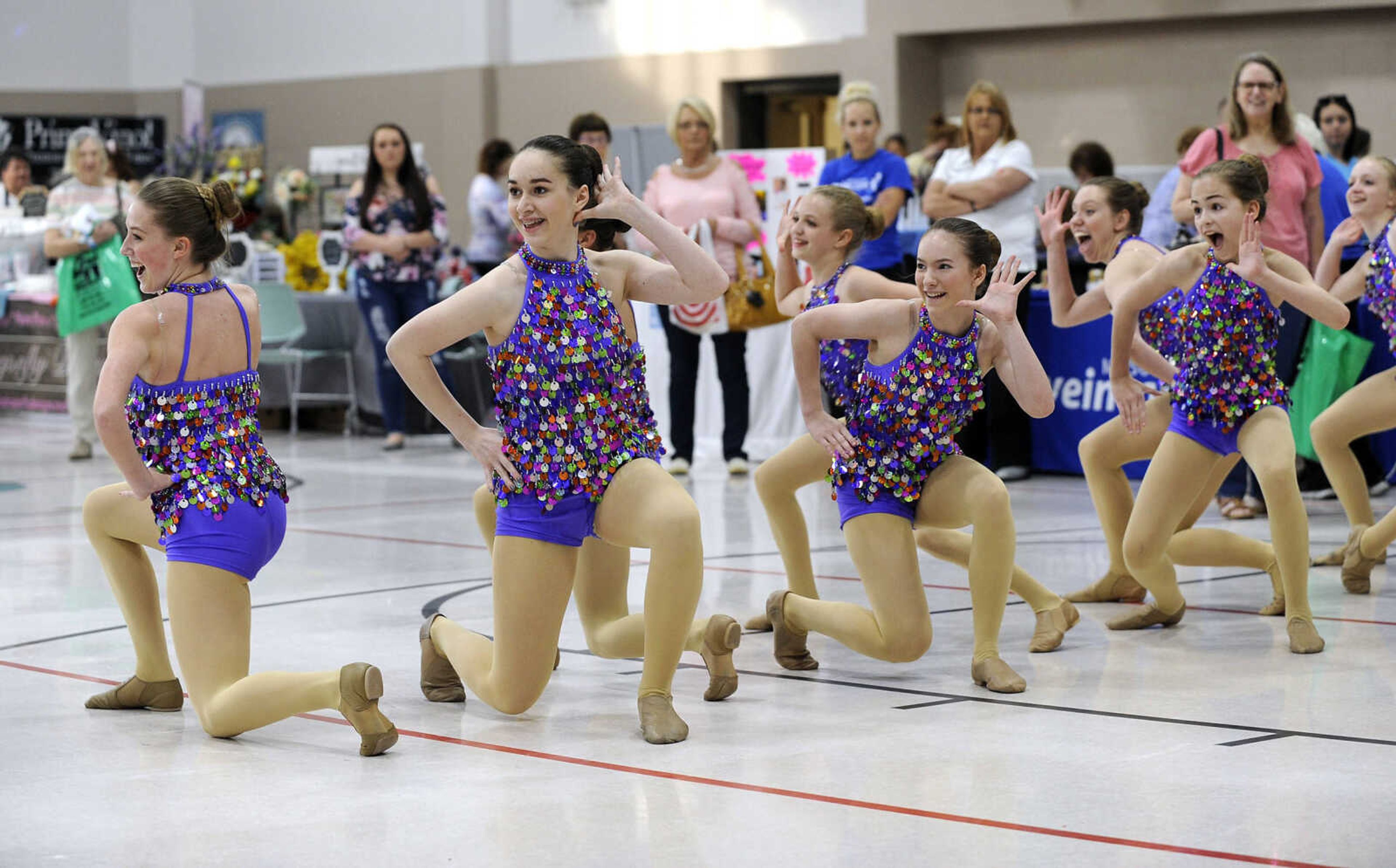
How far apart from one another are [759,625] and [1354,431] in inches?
85.4

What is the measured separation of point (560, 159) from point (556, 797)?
137 cm

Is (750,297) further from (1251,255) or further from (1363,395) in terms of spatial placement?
(1251,255)

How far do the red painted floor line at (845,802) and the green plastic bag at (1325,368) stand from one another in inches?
187

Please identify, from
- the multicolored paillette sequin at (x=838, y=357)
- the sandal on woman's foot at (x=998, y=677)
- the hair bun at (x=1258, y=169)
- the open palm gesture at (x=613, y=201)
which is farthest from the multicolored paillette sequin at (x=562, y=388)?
the hair bun at (x=1258, y=169)

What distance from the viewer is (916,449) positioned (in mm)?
4504

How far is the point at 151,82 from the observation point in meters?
21.9

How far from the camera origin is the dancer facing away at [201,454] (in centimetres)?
378

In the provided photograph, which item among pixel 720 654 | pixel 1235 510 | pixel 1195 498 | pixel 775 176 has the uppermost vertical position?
pixel 775 176

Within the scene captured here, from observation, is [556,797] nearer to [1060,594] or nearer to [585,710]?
[585,710]

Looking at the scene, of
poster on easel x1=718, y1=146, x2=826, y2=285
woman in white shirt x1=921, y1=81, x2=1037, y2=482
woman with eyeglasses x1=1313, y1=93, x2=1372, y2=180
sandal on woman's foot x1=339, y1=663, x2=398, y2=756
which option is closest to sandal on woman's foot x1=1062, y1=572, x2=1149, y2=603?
sandal on woman's foot x1=339, y1=663, x2=398, y2=756

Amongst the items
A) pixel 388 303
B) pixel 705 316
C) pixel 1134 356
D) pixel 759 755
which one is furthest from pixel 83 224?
pixel 759 755

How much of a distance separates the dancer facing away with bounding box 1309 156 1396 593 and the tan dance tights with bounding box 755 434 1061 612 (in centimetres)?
137

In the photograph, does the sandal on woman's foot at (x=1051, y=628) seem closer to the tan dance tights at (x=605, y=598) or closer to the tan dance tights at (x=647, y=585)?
the tan dance tights at (x=605, y=598)

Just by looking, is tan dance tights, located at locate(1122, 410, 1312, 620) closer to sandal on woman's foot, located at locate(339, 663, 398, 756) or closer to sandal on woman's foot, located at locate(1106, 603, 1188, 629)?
sandal on woman's foot, located at locate(1106, 603, 1188, 629)
